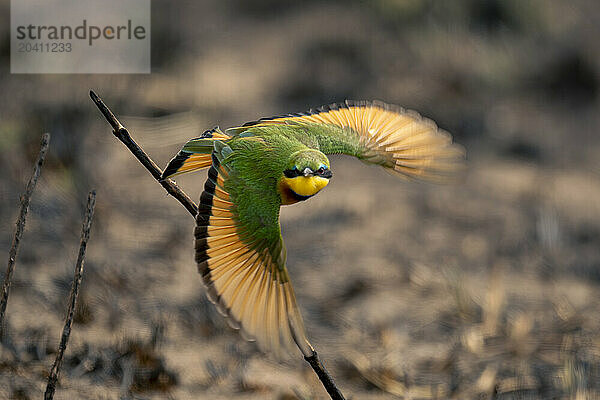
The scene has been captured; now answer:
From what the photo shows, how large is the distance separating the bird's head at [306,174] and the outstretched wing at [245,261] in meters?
0.07

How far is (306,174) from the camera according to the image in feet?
3.27

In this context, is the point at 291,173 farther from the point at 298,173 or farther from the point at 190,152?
the point at 190,152

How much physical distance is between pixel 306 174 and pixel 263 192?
110 mm

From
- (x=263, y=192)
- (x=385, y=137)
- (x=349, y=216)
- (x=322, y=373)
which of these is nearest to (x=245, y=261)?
(x=263, y=192)

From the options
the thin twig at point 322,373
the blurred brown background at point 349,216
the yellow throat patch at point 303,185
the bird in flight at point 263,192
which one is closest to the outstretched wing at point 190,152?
the bird in flight at point 263,192

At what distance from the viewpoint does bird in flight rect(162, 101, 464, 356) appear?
1.02m

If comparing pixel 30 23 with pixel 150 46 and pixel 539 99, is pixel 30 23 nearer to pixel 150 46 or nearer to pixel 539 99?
pixel 150 46

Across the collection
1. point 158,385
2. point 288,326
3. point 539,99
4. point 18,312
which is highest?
point 539,99

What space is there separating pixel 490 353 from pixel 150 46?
2.19m

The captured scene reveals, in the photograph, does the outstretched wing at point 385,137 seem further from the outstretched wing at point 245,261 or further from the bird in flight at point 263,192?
the outstretched wing at point 245,261

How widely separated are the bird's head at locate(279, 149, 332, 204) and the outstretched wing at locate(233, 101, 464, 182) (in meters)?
0.15

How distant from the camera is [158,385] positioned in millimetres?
2025

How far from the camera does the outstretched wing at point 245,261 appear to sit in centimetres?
102

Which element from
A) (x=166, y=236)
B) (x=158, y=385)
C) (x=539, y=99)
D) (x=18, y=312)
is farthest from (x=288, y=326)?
(x=539, y=99)
